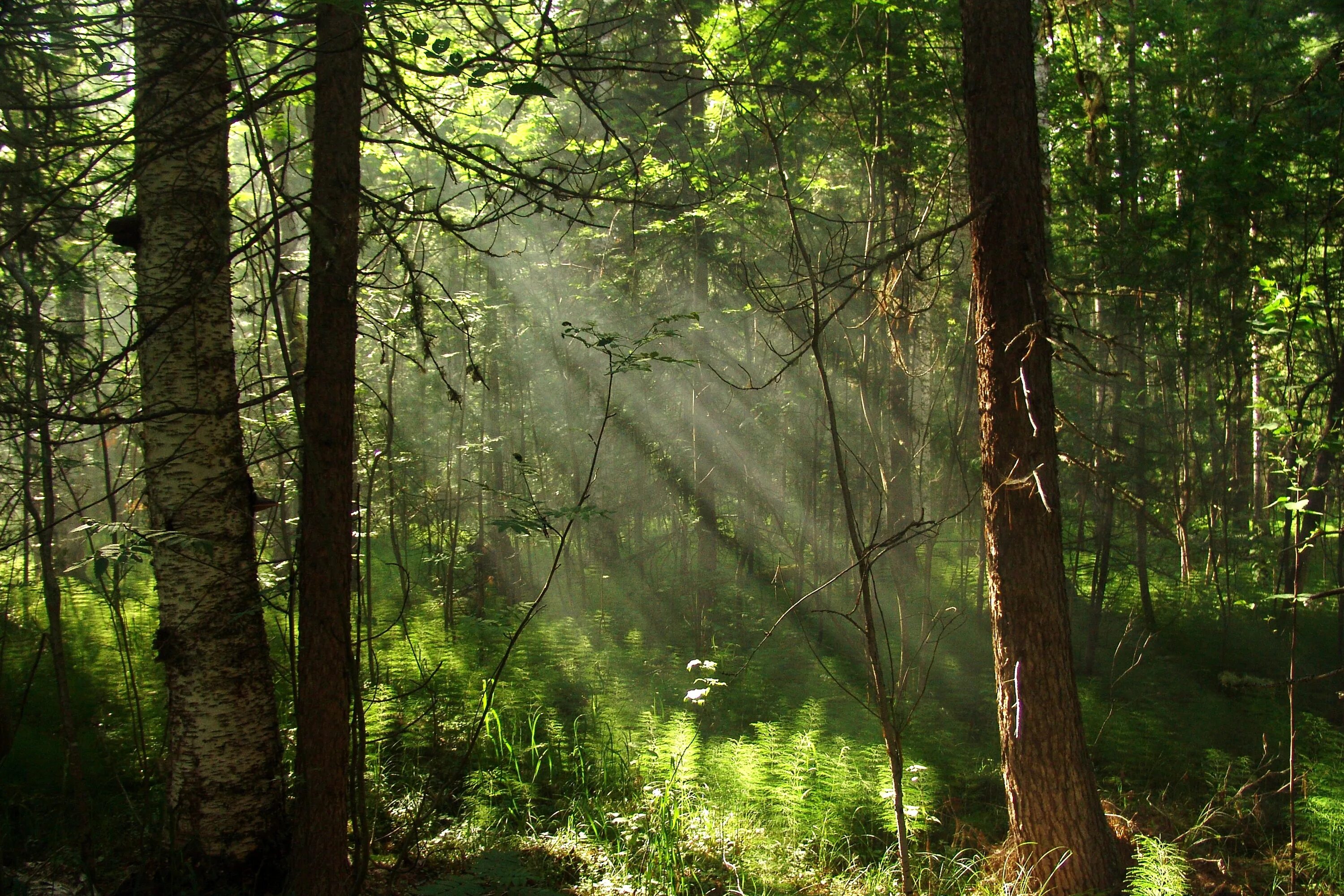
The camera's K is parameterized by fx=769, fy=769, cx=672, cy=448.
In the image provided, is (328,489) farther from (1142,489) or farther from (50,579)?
(1142,489)

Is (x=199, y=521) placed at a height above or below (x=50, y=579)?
above

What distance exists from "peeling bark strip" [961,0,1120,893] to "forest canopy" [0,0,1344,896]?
3 centimetres

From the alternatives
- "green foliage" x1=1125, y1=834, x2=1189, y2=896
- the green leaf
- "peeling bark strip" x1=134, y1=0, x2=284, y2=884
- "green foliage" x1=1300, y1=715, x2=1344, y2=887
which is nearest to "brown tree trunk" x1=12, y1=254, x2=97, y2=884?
"peeling bark strip" x1=134, y1=0, x2=284, y2=884

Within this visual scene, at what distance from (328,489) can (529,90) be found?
5.53 ft

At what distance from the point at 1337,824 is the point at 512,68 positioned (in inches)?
283

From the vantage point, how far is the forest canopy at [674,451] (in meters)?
3.35

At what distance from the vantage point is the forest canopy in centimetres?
335

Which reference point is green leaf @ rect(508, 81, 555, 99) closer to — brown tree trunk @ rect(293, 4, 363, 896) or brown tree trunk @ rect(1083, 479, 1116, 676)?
brown tree trunk @ rect(293, 4, 363, 896)

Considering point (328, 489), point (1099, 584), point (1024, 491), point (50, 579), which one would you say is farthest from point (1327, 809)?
point (50, 579)

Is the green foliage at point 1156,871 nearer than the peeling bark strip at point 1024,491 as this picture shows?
Yes

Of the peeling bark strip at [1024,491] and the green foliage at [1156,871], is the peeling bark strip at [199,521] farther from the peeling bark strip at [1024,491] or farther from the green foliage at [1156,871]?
the green foliage at [1156,871]

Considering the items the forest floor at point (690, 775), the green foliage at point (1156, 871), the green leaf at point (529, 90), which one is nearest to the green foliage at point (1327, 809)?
the forest floor at point (690, 775)

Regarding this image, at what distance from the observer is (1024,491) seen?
4379mm

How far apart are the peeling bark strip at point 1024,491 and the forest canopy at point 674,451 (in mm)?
25
